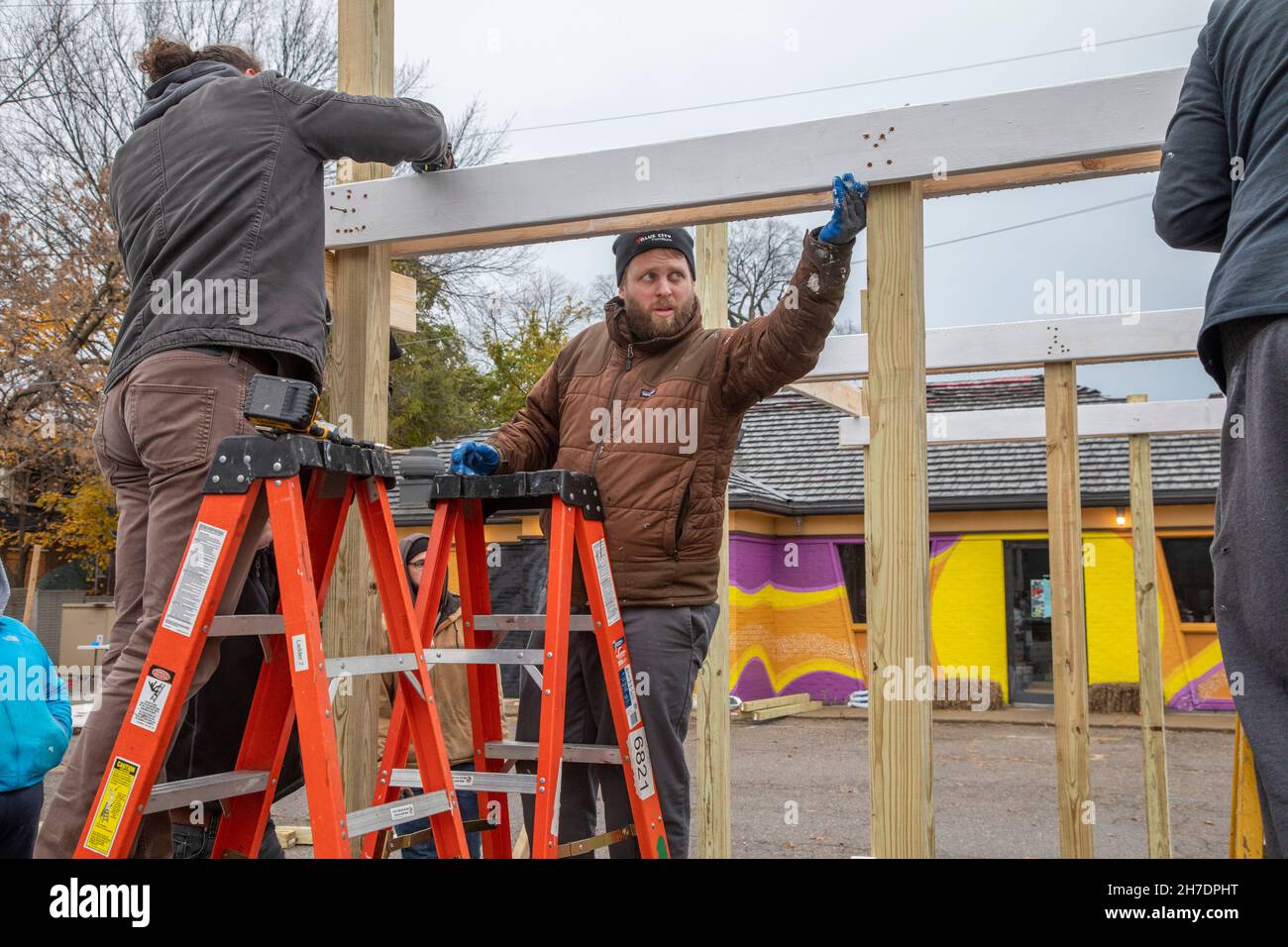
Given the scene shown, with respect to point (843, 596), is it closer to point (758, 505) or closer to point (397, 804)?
point (758, 505)

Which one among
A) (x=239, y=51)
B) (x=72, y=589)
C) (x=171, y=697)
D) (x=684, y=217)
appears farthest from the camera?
(x=72, y=589)

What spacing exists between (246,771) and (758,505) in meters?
13.8

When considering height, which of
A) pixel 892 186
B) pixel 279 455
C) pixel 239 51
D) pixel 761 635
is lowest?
pixel 761 635

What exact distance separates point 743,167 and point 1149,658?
4560 millimetres

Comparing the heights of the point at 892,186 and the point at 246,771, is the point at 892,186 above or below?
above

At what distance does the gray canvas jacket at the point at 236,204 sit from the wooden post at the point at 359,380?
0.62 meters

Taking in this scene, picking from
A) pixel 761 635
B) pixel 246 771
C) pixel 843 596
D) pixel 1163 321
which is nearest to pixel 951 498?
pixel 843 596

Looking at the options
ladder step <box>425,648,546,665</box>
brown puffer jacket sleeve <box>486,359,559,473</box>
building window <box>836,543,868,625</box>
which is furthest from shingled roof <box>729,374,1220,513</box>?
ladder step <box>425,648,546,665</box>

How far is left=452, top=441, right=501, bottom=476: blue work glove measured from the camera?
123 inches

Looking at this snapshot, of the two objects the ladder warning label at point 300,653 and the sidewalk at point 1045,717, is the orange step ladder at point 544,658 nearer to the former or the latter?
the ladder warning label at point 300,653

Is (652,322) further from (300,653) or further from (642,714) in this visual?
(300,653)

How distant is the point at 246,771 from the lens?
2.64 m

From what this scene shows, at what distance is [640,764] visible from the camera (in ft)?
9.32

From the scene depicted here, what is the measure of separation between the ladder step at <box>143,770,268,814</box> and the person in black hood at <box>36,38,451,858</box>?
143mm
